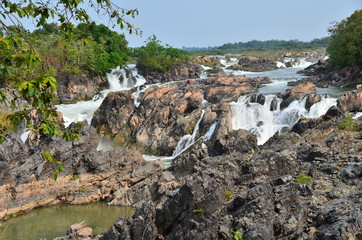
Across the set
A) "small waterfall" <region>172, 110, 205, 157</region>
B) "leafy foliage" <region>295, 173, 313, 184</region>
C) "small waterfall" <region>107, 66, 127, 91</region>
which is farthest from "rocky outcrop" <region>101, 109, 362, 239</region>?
"small waterfall" <region>107, 66, 127, 91</region>

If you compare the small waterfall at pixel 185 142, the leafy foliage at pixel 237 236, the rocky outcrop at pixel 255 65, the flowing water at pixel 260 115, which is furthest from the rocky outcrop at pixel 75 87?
the rocky outcrop at pixel 255 65

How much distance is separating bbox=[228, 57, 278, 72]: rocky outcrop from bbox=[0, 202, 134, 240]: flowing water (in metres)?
51.3

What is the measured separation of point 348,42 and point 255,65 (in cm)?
2932

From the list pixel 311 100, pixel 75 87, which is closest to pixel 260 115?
pixel 311 100

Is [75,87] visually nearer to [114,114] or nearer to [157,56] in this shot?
[114,114]

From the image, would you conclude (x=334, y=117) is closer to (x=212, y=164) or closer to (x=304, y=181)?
(x=212, y=164)

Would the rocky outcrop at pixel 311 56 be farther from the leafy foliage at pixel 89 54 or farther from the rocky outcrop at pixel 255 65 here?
the leafy foliage at pixel 89 54

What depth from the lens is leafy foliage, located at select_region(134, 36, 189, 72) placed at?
171 ft

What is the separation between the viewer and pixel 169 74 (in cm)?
5281

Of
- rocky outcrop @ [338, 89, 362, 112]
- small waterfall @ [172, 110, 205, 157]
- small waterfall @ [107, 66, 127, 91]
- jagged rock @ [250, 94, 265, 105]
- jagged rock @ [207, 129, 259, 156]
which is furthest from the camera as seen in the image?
small waterfall @ [107, 66, 127, 91]

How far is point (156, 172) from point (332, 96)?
17978 millimetres

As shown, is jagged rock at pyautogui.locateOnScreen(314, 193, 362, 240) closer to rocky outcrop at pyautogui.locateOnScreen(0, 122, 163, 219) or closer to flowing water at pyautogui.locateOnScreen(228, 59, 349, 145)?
rocky outcrop at pyautogui.locateOnScreen(0, 122, 163, 219)

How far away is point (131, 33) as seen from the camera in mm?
Result: 5219

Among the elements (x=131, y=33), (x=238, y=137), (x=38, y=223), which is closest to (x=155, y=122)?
(x=238, y=137)
